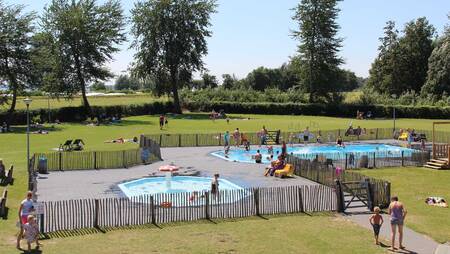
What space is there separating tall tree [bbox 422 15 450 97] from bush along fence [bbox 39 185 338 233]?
69856 mm

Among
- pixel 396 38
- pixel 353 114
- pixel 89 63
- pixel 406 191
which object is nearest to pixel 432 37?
pixel 396 38

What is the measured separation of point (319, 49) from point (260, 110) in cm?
1406

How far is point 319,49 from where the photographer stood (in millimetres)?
90500

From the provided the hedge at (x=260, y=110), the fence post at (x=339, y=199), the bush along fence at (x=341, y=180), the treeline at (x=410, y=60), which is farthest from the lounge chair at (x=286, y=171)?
the treeline at (x=410, y=60)

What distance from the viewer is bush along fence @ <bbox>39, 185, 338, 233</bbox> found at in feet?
69.2

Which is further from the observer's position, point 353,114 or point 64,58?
point 353,114

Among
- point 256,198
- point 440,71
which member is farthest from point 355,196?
point 440,71

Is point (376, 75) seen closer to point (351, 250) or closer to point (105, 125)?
point (105, 125)

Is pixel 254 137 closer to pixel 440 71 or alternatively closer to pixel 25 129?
pixel 25 129

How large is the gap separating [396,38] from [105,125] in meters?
71.9

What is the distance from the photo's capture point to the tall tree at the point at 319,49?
295 feet

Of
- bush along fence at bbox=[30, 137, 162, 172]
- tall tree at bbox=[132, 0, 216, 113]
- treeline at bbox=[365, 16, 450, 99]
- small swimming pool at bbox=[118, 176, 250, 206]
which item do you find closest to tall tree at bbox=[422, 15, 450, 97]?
treeline at bbox=[365, 16, 450, 99]

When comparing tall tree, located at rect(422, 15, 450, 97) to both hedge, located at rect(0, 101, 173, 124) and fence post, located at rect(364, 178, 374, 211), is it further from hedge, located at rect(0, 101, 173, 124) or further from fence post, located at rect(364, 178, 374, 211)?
fence post, located at rect(364, 178, 374, 211)

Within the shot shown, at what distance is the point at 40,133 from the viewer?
57.0 metres
